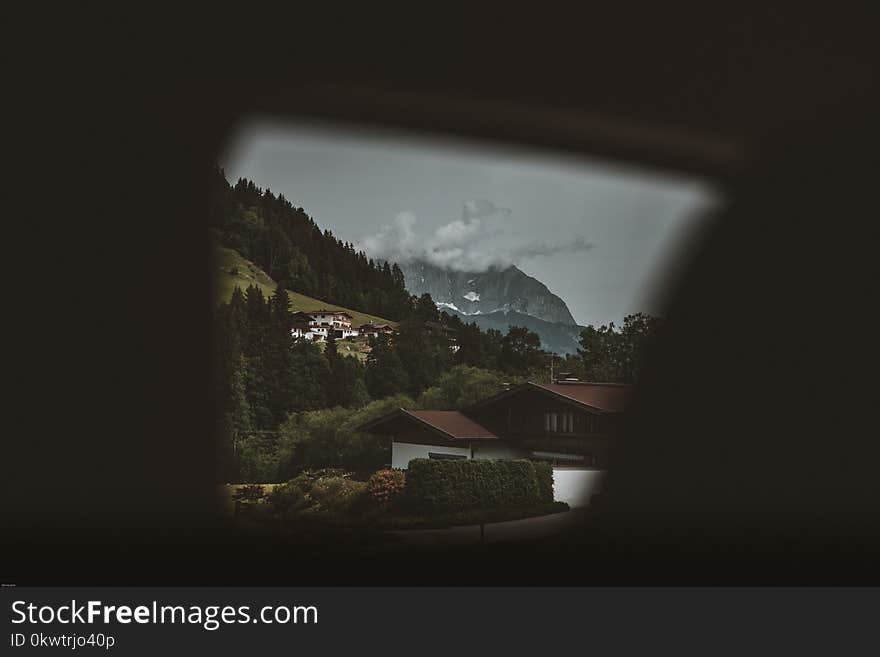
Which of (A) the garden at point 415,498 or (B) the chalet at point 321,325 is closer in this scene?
(A) the garden at point 415,498

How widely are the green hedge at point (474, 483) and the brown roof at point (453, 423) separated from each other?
132 mm

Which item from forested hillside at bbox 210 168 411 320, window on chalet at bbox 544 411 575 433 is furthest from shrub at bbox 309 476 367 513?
window on chalet at bbox 544 411 575 433

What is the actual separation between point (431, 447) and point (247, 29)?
211 cm

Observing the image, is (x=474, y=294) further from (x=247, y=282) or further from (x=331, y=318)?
(x=247, y=282)

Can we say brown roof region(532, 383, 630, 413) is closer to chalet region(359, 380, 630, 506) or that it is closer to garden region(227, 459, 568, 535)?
chalet region(359, 380, 630, 506)

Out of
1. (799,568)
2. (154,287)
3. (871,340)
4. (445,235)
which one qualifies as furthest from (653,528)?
(154,287)

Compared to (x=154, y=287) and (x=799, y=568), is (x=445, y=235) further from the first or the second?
(x=799, y=568)

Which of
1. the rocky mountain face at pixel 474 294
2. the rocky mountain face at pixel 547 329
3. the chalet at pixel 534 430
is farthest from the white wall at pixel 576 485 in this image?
the rocky mountain face at pixel 474 294

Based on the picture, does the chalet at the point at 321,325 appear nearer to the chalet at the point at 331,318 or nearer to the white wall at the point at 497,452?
the chalet at the point at 331,318

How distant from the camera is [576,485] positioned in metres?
4.30

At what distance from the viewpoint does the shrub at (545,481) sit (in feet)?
13.8

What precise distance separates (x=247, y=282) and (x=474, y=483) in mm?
1507

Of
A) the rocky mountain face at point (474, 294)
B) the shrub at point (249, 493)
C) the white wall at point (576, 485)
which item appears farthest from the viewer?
the rocky mountain face at point (474, 294)
